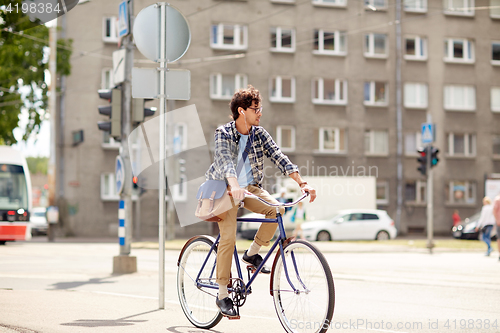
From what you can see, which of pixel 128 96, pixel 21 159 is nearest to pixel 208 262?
pixel 128 96

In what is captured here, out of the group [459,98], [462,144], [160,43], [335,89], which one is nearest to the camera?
[160,43]

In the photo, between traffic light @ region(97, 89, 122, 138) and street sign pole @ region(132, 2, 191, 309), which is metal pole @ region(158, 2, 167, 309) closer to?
street sign pole @ region(132, 2, 191, 309)

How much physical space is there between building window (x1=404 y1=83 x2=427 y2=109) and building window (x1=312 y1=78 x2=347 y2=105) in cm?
362

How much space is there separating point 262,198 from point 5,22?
26.1 ft

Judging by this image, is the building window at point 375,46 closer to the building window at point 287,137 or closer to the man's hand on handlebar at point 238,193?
the building window at point 287,137

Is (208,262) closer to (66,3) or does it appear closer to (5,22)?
(5,22)

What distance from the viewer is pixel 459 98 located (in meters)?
37.2

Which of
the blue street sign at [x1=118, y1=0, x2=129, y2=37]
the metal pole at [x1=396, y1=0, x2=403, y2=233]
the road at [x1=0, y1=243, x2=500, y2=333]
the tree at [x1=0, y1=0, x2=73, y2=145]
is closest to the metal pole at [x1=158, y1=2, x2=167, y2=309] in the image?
the road at [x1=0, y1=243, x2=500, y2=333]

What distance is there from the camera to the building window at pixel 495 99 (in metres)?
37.6

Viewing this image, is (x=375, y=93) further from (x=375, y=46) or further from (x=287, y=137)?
(x=287, y=137)

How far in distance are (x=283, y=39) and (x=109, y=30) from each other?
30.4 ft

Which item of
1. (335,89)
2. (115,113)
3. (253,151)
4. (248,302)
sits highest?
(335,89)

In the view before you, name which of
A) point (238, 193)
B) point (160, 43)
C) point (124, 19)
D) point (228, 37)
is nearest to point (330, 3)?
point (228, 37)

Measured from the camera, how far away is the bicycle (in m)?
4.45
